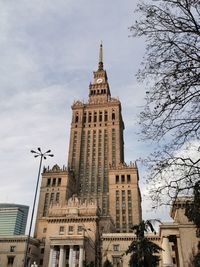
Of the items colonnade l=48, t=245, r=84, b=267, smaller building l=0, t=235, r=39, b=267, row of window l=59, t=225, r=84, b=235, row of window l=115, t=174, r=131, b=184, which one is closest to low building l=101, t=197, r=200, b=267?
row of window l=59, t=225, r=84, b=235

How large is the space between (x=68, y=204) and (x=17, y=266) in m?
20.2

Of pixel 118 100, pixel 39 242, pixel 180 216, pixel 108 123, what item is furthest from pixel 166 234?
pixel 118 100

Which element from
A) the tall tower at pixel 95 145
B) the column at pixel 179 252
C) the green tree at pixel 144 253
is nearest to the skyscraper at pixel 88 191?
the tall tower at pixel 95 145

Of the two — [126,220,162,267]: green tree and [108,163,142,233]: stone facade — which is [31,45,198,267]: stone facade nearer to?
[108,163,142,233]: stone facade

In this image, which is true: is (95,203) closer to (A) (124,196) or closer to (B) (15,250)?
(A) (124,196)

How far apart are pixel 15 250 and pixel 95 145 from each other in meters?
48.5

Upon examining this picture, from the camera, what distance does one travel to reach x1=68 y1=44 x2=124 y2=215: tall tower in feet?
335

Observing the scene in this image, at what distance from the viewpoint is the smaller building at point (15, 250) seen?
7419 cm

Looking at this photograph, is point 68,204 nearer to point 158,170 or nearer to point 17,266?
point 17,266

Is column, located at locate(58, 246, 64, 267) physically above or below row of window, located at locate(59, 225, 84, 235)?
below

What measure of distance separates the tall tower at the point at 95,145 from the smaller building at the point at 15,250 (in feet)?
86.9

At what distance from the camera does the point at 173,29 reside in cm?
1174

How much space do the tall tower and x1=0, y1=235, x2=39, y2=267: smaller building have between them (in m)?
26.5

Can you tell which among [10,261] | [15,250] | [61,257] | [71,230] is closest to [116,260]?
[61,257]
